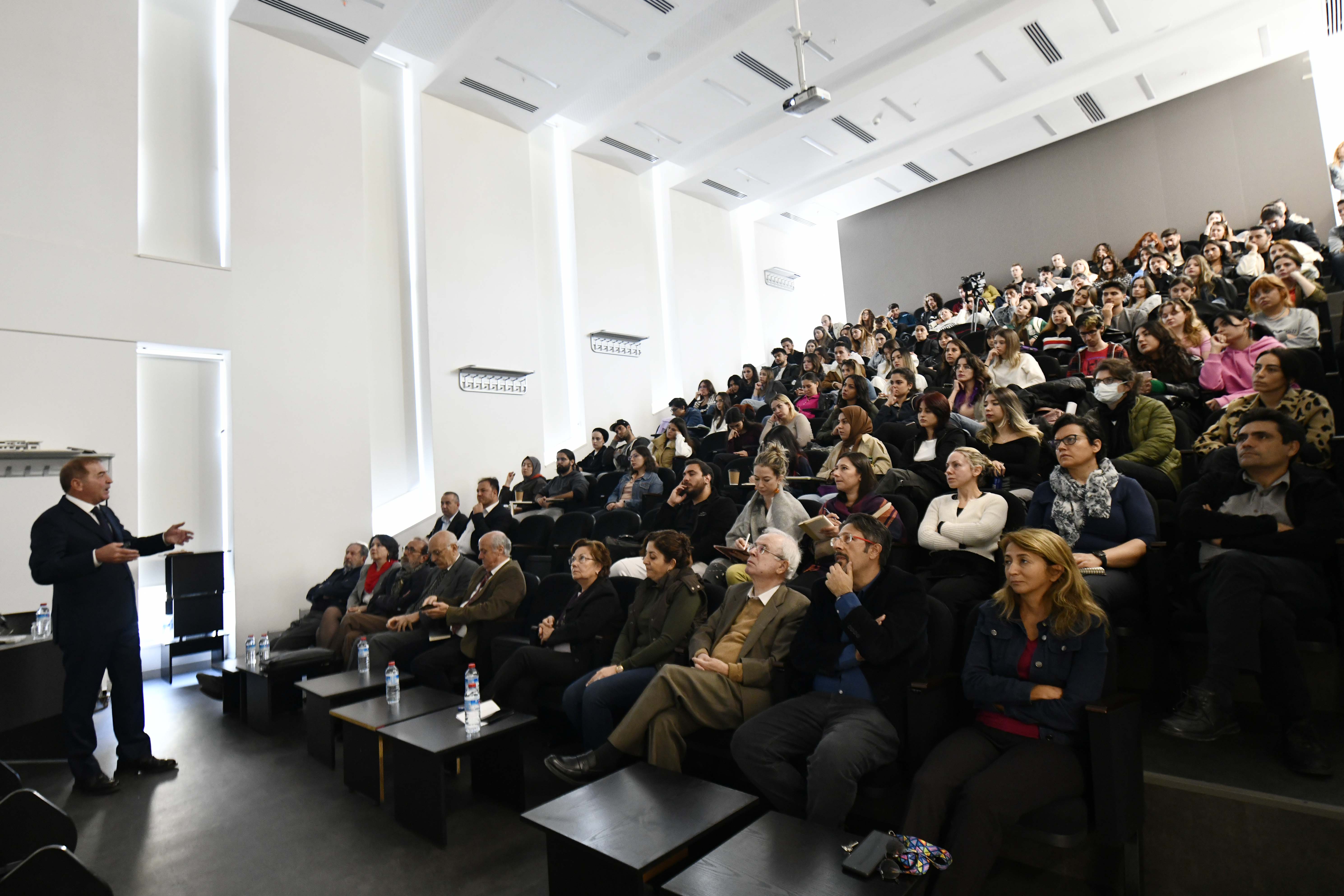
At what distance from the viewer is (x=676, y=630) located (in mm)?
3062

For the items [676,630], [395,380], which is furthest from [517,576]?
→ [395,380]

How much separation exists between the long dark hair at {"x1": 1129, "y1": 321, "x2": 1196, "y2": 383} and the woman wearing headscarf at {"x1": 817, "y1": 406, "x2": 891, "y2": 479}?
1.60m

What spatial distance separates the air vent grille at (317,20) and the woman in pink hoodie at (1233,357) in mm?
7557

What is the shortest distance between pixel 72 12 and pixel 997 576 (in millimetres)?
7892

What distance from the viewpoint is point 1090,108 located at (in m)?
9.10

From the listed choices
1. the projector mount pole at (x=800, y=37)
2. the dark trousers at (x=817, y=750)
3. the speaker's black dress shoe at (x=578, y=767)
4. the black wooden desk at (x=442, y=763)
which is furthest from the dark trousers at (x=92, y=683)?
the projector mount pole at (x=800, y=37)

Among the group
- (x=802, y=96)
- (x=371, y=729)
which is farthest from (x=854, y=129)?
(x=371, y=729)

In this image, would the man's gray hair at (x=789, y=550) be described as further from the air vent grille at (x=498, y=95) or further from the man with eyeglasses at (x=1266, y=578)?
the air vent grille at (x=498, y=95)

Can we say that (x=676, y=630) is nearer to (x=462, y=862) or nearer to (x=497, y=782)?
(x=497, y=782)

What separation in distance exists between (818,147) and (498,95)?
172 inches

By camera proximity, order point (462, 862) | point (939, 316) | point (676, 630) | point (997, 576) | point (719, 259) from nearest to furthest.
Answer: point (462, 862)
point (997, 576)
point (676, 630)
point (939, 316)
point (719, 259)

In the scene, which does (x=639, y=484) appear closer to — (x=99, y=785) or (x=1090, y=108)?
(x=99, y=785)

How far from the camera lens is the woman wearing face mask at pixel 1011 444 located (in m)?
3.40

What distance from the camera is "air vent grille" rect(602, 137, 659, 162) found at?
9.19 metres
